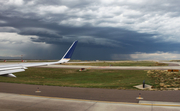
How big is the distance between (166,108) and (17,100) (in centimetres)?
981

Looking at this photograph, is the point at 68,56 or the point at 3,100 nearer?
the point at 3,100

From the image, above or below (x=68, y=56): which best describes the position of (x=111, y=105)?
below

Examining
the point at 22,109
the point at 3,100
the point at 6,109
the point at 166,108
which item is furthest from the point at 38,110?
the point at 166,108

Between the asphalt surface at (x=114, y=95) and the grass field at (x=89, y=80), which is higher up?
the asphalt surface at (x=114, y=95)

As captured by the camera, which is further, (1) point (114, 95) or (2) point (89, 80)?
(2) point (89, 80)

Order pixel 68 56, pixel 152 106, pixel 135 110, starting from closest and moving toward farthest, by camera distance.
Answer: pixel 135 110, pixel 152 106, pixel 68 56

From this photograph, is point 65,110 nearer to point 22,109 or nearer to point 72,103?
point 72,103

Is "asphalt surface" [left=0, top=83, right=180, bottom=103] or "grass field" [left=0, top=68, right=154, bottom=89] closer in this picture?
"asphalt surface" [left=0, top=83, right=180, bottom=103]

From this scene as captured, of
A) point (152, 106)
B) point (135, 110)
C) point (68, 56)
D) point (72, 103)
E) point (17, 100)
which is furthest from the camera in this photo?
point (68, 56)

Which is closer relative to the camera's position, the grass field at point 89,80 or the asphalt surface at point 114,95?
the asphalt surface at point 114,95

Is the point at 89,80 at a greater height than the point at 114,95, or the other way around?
the point at 114,95

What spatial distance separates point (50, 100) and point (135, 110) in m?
5.89

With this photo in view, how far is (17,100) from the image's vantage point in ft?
36.7

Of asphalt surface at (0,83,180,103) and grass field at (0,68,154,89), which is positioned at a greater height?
asphalt surface at (0,83,180,103)
